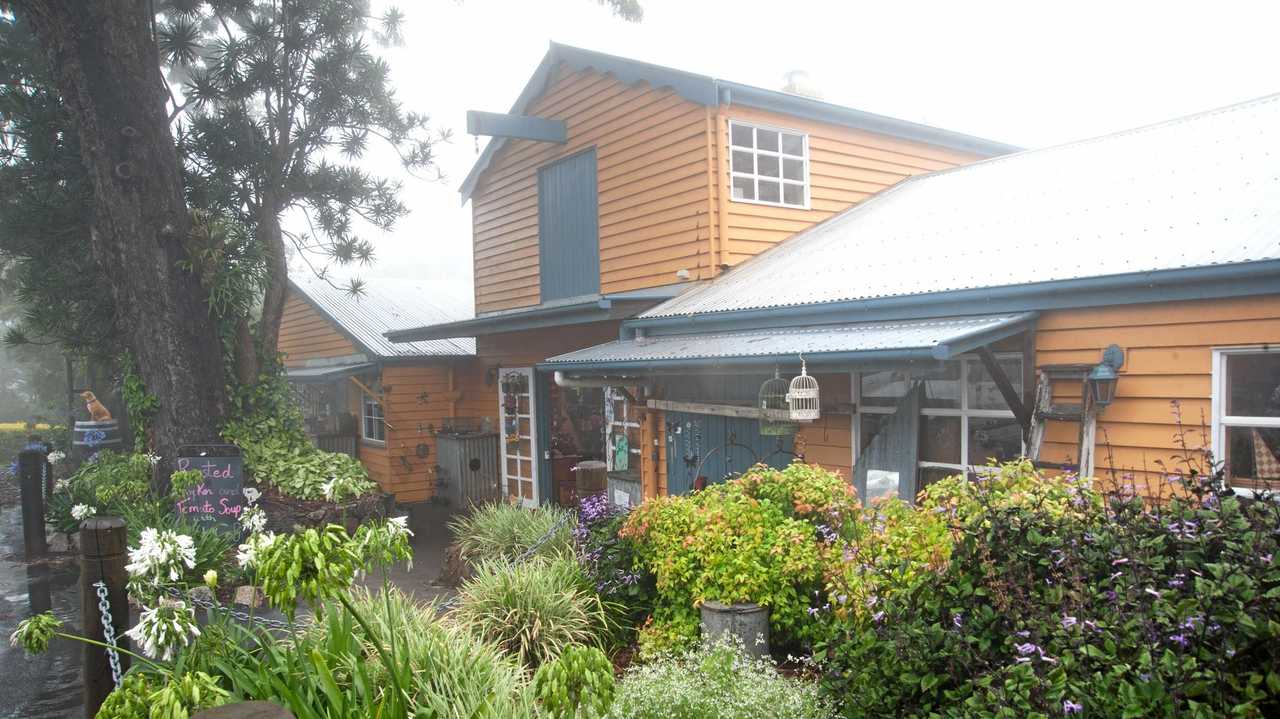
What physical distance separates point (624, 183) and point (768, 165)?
210 centimetres

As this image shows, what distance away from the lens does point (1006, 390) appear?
636cm

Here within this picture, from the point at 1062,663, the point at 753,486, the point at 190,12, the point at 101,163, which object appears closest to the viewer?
the point at 1062,663

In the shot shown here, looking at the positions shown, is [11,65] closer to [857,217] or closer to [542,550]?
[542,550]

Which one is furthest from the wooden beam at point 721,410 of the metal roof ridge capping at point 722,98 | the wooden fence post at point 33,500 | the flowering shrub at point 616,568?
the wooden fence post at point 33,500

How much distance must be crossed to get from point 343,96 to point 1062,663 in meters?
13.9

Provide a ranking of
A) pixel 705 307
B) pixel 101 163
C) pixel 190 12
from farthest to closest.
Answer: pixel 190 12
pixel 101 163
pixel 705 307

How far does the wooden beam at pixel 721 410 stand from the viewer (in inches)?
297

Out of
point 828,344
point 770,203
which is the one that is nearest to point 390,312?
point 770,203

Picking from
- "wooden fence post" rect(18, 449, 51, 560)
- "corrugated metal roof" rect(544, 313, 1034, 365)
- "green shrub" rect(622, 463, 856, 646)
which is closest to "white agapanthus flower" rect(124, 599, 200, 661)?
"green shrub" rect(622, 463, 856, 646)

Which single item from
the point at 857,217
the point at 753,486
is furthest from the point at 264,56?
the point at 753,486

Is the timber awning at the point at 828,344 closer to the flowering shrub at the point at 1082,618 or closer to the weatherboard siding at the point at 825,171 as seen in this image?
the flowering shrub at the point at 1082,618

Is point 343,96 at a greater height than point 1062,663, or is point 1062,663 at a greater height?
point 343,96

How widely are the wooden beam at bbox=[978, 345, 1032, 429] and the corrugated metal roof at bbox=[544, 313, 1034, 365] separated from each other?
5.7 inches

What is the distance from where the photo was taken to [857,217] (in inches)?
432
